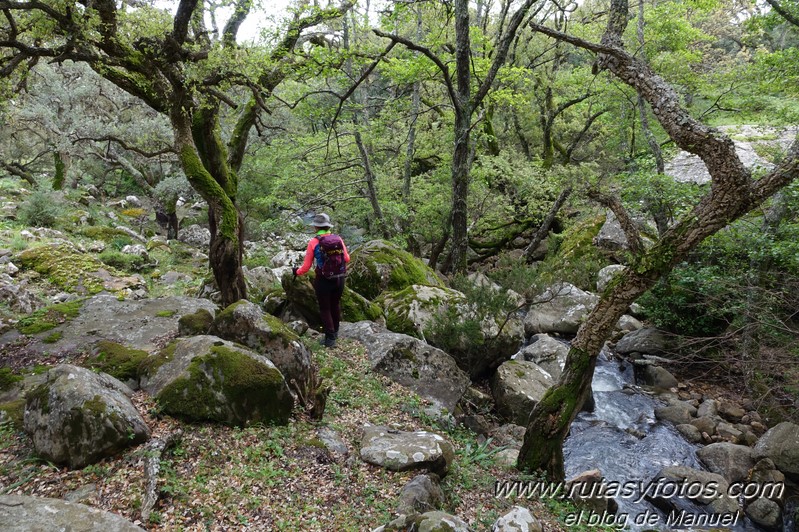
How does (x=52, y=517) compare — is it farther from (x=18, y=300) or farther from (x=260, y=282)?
(x=260, y=282)

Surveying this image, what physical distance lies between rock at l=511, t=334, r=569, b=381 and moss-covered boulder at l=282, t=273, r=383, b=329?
13.5 ft

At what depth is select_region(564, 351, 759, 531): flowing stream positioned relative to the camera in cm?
693

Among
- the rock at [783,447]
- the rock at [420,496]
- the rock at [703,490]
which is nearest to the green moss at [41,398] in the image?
the rock at [420,496]

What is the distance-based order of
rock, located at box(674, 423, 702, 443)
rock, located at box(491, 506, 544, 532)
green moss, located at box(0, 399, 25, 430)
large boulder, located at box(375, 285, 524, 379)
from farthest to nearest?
large boulder, located at box(375, 285, 524, 379), rock, located at box(674, 423, 702, 443), rock, located at box(491, 506, 544, 532), green moss, located at box(0, 399, 25, 430)

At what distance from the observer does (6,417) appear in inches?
175

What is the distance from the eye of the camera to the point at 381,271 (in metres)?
11.6

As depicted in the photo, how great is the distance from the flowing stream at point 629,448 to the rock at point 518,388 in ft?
3.64

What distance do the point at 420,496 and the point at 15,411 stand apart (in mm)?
4325

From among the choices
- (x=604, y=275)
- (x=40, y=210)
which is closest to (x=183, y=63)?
(x=604, y=275)

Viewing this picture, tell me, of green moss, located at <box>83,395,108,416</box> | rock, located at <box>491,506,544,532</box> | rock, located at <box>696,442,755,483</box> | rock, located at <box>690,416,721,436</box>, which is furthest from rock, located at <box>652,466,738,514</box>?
green moss, located at <box>83,395,108,416</box>

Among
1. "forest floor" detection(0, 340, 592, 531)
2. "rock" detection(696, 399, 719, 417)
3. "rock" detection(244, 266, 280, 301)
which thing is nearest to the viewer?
"forest floor" detection(0, 340, 592, 531)

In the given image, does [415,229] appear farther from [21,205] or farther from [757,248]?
[21,205]

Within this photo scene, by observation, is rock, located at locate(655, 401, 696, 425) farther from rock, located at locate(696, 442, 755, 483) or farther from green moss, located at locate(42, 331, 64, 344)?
green moss, located at locate(42, 331, 64, 344)

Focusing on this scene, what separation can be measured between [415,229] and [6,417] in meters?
13.2
